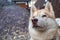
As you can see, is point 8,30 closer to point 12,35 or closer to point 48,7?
point 12,35

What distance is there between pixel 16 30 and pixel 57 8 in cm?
143

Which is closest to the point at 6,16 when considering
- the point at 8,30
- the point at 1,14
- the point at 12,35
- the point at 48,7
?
the point at 1,14

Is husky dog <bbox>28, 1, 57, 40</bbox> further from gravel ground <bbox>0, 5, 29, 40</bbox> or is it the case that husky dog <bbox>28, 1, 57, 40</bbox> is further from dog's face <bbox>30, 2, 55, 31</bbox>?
gravel ground <bbox>0, 5, 29, 40</bbox>

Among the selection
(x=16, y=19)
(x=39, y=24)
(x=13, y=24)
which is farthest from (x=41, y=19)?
(x=16, y=19)

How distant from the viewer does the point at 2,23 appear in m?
4.75

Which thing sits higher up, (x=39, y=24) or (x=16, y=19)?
(x=39, y=24)

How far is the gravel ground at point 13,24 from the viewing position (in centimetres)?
389

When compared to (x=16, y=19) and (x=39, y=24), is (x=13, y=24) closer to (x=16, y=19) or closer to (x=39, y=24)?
Answer: (x=16, y=19)

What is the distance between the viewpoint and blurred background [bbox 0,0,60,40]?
3.17m

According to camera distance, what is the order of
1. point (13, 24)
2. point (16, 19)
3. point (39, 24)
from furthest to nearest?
point (16, 19) < point (13, 24) < point (39, 24)

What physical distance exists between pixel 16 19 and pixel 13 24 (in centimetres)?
44

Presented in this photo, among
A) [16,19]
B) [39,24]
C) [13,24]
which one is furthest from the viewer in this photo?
[16,19]

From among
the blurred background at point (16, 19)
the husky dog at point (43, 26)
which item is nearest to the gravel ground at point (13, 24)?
the blurred background at point (16, 19)

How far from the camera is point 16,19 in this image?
5070 millimetres
